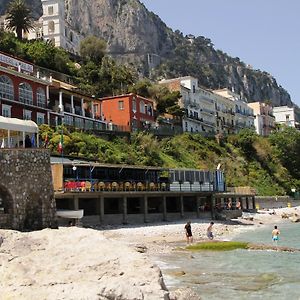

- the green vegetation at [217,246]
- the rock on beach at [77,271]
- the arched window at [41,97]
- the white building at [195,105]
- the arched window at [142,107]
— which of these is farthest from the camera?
the white building at [195,105]

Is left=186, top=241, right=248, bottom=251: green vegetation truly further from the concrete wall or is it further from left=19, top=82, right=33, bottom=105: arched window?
the concrete wall

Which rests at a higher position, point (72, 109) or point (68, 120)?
point (72, 109)

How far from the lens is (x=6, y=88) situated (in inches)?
2112

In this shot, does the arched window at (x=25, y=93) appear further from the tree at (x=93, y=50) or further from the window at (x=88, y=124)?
the tree at (x=93, y=50)

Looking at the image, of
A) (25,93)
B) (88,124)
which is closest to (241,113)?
(88,124)

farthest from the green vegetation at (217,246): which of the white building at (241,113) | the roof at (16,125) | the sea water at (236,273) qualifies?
the white building at (241,113)

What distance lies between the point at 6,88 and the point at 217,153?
41893 millimetres

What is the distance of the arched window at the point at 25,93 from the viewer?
5566 cm

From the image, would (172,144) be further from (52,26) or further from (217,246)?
(52,26)

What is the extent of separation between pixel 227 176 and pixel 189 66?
120236 millimetres

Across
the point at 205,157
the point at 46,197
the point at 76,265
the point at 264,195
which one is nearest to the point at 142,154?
the point at 205,157

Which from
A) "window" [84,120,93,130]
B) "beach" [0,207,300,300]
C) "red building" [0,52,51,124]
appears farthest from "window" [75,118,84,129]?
"beach" [0,207,300,300]

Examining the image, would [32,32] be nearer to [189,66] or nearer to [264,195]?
[264,195]

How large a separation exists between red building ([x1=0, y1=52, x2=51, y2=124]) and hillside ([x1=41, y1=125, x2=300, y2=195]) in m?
3.01
